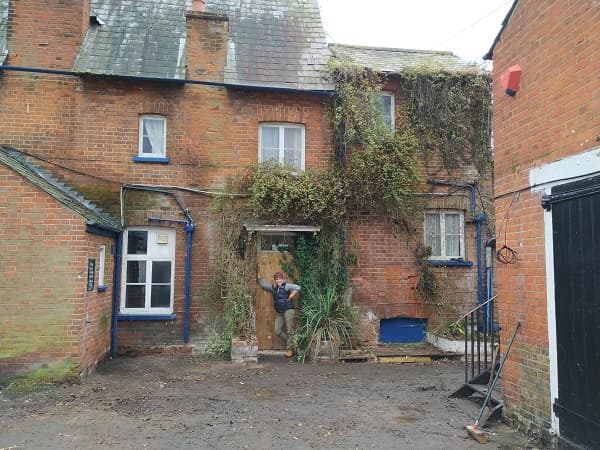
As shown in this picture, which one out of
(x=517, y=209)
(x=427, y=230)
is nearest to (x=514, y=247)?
(x=517, y=209)

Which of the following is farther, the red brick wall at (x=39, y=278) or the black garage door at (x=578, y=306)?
the red brick wall at (x=39, y=278)

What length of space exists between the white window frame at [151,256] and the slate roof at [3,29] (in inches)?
173

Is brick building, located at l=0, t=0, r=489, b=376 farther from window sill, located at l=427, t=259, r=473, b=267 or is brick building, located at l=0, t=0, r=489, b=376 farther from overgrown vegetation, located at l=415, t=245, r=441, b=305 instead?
overgrown vegetation, located at l=415, t=245, r=441, b=305

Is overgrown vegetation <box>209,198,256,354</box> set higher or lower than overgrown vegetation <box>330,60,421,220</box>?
lower

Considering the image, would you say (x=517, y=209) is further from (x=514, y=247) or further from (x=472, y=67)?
(x=472, y=67)

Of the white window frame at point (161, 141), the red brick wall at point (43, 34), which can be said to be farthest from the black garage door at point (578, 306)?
the red brick wall at point (43, 34)

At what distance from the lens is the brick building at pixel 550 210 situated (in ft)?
15.9

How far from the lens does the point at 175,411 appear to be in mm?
6789

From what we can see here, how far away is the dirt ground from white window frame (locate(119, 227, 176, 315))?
1.36 metres

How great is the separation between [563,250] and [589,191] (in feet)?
2.35

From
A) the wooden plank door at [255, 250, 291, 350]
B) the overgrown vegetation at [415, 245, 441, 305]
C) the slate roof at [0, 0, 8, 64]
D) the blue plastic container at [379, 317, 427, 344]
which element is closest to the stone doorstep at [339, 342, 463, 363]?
the blue plastic container at [379, 317, 427, 344]

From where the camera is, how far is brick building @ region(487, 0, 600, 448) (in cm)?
485

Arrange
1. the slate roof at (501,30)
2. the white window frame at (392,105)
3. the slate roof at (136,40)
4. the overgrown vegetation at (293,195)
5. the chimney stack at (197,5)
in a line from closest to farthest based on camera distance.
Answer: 1. the slate roof at (501,30)
2. the overgrown vegetation at (293,195)
3. the slate roof at (136,40)
4. the white window frame at (392,105)
5. the chimney stack at (197,5)

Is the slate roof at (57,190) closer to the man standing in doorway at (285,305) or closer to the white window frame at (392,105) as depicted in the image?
the man standing in doorway at (285,305)
